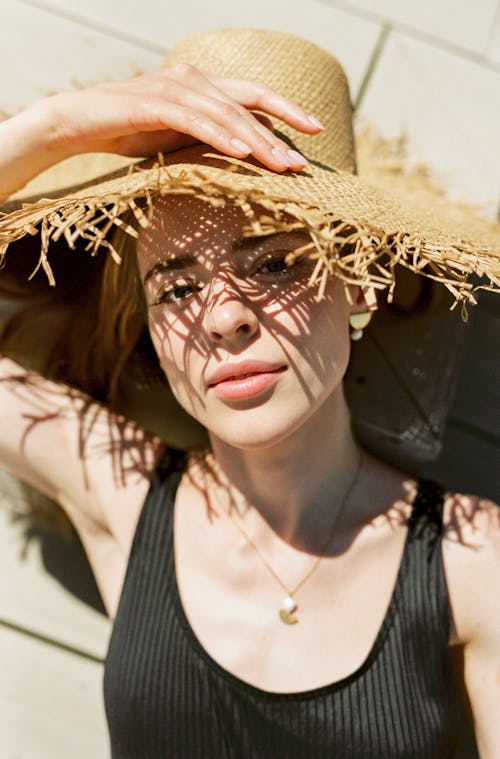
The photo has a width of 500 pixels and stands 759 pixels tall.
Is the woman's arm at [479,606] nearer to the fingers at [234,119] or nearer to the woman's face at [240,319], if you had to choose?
the woman's face at [240,319]

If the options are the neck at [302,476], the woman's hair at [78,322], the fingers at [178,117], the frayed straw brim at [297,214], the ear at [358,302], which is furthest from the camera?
the woman's hair at [78,322]

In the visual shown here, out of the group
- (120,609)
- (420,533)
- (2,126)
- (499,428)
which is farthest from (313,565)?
(2,126)

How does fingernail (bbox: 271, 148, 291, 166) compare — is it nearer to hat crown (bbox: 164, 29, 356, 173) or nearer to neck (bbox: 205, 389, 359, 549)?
hat crown (bbox: 164, 29, 356, 173)

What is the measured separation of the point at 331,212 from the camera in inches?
39.3

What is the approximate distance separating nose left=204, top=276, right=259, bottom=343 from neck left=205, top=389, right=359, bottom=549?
1.16ft

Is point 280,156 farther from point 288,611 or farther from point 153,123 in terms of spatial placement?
point 288,611

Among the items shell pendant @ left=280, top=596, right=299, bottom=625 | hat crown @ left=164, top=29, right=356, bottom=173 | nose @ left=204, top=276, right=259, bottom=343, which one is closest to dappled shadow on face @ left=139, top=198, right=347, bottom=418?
nose @ left=204, top=276, right=259, bottom=343

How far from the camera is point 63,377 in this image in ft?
5.84

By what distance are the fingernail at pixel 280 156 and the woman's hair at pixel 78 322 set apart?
1.55 feet

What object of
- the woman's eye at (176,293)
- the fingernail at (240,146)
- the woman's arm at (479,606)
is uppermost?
the fingernail at (240,146)

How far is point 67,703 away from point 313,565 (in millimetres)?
857

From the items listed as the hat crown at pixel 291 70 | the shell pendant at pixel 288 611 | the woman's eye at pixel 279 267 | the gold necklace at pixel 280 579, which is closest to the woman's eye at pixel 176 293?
the woman's eye at pixel 279 267

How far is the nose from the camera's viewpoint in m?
1.07

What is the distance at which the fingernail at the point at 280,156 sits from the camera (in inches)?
41.6
